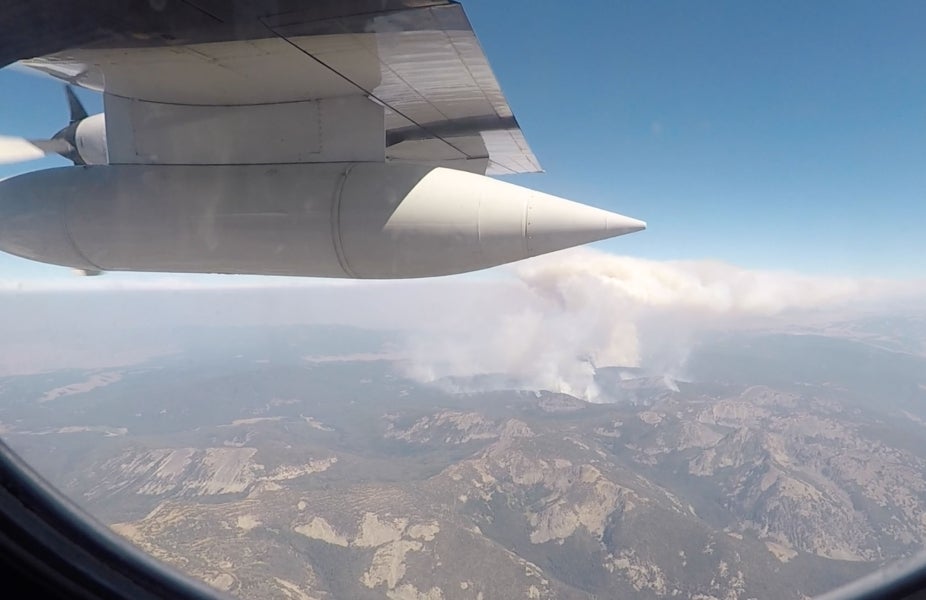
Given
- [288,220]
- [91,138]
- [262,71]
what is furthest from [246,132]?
[91,138]

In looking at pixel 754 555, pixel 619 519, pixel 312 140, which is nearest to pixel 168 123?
pixel 312 140

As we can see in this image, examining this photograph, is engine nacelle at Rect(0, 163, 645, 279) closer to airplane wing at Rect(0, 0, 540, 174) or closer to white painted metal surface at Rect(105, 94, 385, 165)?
white painted metal surface at Rect(105, 94, 385, 165)

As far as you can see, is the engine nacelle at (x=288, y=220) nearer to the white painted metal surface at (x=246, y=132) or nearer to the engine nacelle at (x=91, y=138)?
the white painted metal surface at (x=246, y=132)

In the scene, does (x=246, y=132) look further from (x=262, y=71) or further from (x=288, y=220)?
(x=288, y=220)

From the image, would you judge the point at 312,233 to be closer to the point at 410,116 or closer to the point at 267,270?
the point at 267,270

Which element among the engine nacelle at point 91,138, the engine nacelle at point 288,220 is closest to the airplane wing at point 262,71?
the engine nacelle at point 288,220

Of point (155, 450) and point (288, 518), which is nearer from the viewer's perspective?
point (288, 518)
